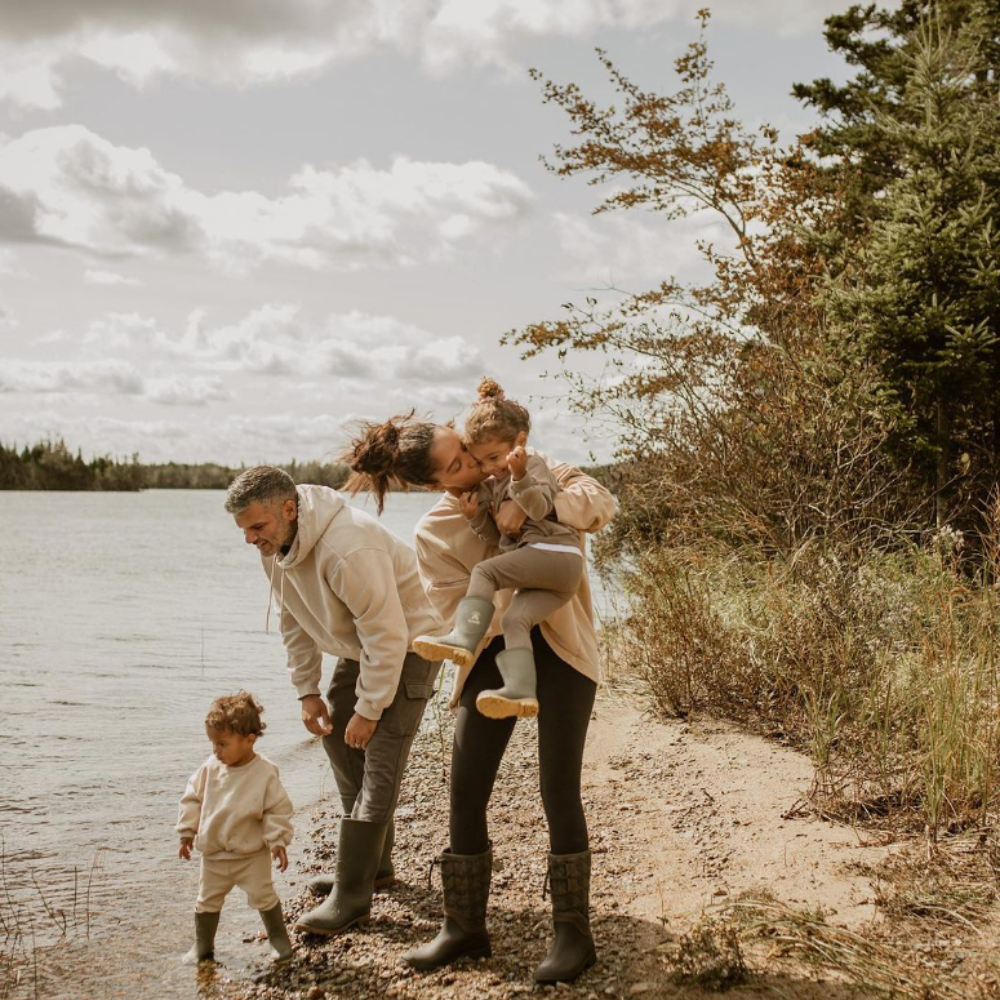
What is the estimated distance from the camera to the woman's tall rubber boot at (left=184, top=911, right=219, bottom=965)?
158 inches

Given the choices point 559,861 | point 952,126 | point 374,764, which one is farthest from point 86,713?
point 952,126

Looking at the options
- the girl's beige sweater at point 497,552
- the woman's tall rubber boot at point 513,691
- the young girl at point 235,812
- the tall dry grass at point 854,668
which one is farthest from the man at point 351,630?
the tall dry grass at point 854,668

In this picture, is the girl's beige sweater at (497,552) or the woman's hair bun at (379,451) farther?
the woman's hair bun at (379,451)

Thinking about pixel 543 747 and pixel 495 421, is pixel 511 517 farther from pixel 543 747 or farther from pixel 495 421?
pixel 543 747

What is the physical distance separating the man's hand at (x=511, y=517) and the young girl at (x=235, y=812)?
46.8 inches

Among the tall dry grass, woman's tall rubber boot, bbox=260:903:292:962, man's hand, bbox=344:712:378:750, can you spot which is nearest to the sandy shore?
woman's tall rubber boot, bbox=260:903:292:962

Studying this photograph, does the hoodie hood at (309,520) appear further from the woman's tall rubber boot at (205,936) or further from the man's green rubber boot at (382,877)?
the man's green rubber boot at (382,877)

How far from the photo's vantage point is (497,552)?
A: 148 inches

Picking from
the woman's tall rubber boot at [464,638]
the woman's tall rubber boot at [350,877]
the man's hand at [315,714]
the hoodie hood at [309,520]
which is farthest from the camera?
the man's hand at [315,714]

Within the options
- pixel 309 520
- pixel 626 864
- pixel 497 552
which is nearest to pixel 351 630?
pixel 309 520

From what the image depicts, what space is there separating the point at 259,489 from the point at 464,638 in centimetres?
111

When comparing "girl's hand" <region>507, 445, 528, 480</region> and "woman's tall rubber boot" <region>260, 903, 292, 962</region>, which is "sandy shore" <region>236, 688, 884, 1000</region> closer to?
"woman's tall rubber boot" <region>260, 903, 292, 962</region>

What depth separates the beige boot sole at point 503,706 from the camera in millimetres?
3176

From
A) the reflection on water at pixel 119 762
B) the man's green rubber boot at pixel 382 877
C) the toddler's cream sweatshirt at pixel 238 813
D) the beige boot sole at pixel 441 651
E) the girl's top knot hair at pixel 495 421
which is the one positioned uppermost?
the girl's top knot hair at pixel 495 421
